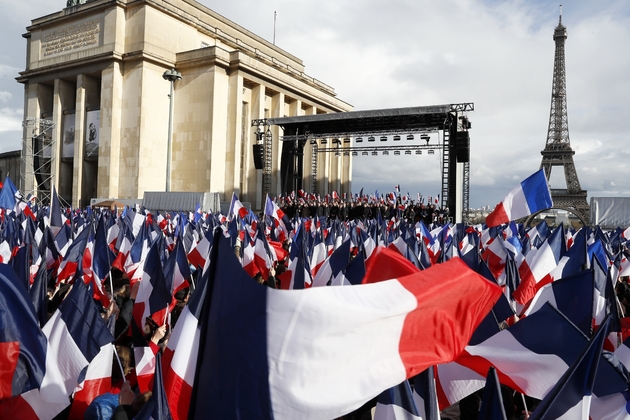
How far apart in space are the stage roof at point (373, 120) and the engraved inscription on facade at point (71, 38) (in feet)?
58.8

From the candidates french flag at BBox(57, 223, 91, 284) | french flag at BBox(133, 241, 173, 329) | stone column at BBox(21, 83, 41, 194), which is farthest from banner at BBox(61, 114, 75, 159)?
french flag at BBox(133, 241, 173, 329)

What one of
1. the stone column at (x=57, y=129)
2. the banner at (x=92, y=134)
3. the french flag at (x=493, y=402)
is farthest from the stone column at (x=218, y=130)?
the french flag at (x=493, y=402)

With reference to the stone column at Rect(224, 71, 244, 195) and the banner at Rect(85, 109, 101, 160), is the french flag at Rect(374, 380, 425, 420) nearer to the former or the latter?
the stone column at Rect(224, 71, 244, 195)

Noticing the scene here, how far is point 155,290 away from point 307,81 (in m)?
44.9

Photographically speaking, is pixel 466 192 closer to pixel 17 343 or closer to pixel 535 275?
pixel 535 275

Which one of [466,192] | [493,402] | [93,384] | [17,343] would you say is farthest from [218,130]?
[493,402]

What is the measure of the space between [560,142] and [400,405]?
6216cm

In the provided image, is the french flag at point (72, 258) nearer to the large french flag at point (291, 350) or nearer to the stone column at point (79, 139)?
the large french flag at point (291, 350)

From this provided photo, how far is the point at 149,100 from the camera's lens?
122 feet

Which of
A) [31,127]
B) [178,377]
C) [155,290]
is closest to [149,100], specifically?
[31,127]

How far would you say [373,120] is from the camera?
2986 cm

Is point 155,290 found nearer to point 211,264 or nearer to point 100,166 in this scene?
point 211,264

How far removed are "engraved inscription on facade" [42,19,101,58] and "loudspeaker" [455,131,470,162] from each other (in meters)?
29.1

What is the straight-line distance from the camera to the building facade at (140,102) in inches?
1464
